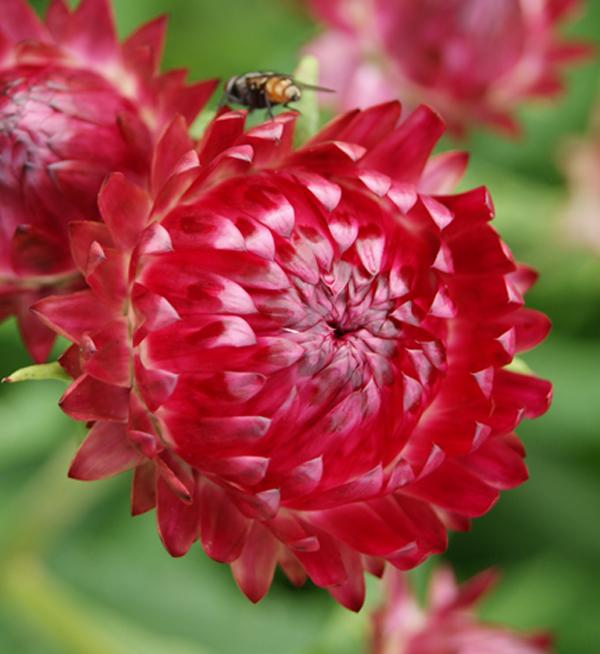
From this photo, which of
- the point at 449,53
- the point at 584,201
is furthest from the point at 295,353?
the point at 584,201

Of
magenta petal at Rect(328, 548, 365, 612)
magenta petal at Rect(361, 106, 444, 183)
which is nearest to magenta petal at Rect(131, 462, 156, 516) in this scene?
magenta petal at Rect(328, 548, 365, 612)

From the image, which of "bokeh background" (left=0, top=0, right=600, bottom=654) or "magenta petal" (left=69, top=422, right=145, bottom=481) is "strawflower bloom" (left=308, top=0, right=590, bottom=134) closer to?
"bokeh background" (left=0, top=0, right=600, bottom=654)

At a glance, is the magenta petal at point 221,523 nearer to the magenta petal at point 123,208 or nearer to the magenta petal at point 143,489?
the magenta petal at point 143,489

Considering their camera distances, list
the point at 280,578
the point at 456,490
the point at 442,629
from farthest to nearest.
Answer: the point at 280,578 < the point at 442,629 < the point at 456,490

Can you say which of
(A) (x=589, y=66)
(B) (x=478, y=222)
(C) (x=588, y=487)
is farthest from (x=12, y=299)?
(A) (x=589, y=66)

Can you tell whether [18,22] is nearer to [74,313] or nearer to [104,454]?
[74,313]

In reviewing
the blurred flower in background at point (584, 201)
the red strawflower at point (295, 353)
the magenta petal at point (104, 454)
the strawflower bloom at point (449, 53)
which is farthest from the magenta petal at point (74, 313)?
the blurred flower in background at point (584, 201)
